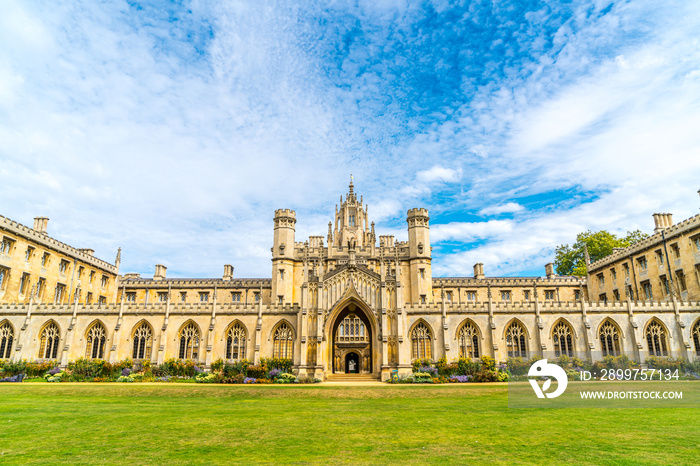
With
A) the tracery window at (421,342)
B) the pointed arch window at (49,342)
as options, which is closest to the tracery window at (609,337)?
the tracery window at (421,342)

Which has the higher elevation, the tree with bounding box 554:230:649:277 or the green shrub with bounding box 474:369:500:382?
the tree with bounding box 554:230:649:277

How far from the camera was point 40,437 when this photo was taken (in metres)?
11.0

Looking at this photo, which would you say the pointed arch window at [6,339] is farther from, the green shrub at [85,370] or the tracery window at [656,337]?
the tracery window at [656,337]

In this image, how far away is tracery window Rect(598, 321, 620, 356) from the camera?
3816 cm

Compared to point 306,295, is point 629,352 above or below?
below

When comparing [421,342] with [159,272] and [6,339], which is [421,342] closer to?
[6,339]

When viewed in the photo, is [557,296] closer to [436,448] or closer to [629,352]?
[629,352]

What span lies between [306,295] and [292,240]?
16.3 metres

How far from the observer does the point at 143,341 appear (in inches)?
1553

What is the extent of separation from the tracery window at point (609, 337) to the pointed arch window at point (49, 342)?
49262mm

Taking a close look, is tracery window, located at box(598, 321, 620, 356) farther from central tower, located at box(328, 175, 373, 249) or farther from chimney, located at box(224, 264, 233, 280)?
chimney, located at box(224, 264, 233, 280)

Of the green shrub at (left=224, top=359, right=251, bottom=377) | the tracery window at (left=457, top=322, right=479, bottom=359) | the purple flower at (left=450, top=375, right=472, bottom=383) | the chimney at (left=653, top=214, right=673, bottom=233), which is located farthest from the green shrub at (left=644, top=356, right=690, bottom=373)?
the green shrub at (left=224, top=359, right=251, bottom=377)

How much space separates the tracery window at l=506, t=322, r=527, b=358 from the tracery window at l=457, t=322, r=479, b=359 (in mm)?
2860

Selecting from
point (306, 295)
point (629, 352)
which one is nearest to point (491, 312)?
point (629, 352)
